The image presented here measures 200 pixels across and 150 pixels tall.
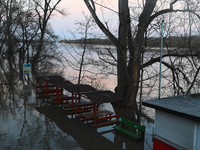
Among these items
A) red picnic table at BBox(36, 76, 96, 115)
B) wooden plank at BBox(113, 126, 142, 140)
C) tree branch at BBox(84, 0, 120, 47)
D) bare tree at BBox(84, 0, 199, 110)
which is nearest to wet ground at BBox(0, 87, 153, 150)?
wooden plank at BBox(113, 126, 142, 140)

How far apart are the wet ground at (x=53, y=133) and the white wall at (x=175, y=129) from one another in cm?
300

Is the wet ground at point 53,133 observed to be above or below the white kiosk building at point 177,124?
below

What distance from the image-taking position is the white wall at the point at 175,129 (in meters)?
5.06

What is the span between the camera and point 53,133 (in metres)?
9.37

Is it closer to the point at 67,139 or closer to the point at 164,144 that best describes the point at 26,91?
the point at 67,139

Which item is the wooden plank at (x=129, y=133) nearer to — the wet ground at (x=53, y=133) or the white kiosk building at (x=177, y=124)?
the wet ground at (x=53, y=133)

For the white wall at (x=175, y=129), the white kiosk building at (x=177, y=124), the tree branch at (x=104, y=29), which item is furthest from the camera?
the tree branch at (x=104, y=29)

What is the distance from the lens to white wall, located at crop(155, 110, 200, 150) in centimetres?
506

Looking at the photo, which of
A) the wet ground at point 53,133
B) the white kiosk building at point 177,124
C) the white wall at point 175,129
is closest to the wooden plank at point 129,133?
the wet ground at point 53,133

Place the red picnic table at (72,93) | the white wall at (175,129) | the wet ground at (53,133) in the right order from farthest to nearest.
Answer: the red picnic table at (72,93)
the wet ground at (53,133)
the white wall at (175,129)

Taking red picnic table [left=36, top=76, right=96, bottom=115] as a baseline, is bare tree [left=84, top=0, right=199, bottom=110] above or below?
above

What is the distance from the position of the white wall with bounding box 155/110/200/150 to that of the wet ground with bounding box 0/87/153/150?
9.86ft

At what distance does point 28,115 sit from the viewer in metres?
11.7

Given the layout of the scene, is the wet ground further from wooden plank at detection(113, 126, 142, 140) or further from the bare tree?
the bare tree
